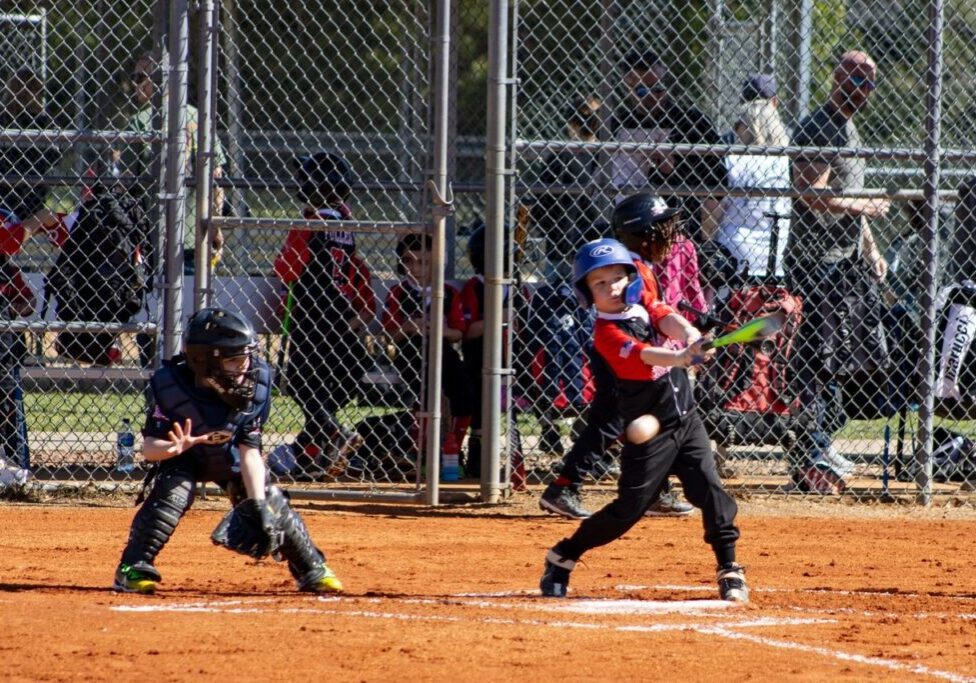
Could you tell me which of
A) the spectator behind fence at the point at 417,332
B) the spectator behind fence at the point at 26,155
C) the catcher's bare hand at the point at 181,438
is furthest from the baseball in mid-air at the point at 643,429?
the spectator behind fence at the point at 26,155

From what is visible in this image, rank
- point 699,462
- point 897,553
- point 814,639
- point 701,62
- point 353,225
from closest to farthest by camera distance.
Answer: point 814,639 → point 699,462 → point 897,553 → point 353,225 → point 701,62

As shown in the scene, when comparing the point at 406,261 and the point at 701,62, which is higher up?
the point at 701,62

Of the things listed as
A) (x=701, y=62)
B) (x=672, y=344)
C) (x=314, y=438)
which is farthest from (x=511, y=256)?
(x=701, y=62)

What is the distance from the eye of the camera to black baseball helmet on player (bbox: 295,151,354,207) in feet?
28.3

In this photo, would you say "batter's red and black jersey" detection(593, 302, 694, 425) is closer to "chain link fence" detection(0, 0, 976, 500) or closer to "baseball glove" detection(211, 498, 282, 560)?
"baseball glove" detection(211, 498, 282, 560)

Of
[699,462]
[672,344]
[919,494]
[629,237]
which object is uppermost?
[629,237]

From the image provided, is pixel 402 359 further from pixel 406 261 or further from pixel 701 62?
pixel 701 62

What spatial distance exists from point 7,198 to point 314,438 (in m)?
2.42

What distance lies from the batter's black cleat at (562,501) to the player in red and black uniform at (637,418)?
71.9 inches

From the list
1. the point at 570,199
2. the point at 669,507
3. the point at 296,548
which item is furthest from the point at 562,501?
the point at 570,199

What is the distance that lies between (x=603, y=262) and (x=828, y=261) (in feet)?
11.5

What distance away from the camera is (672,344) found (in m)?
5.95

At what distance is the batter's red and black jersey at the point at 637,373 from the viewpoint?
555 centimetres

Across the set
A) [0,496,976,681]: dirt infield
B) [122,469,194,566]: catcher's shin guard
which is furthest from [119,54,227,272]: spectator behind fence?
[122,469,194,566]: catcher's shin guard
